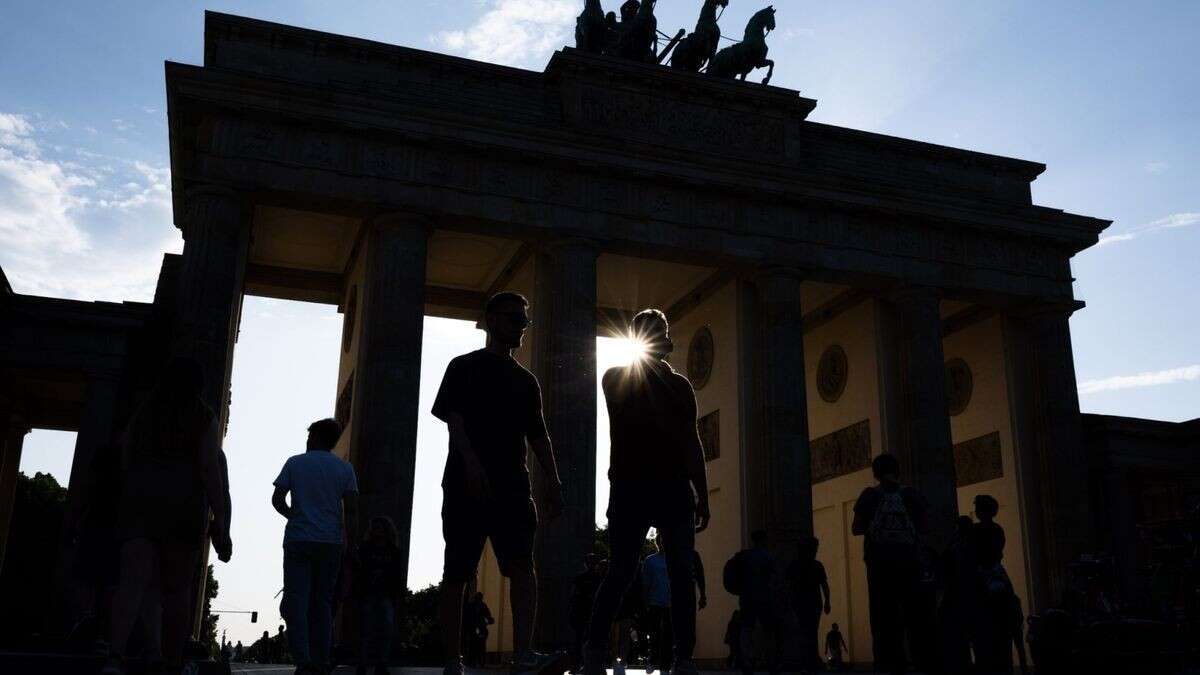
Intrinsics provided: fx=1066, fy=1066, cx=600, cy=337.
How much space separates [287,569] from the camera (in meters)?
7.75

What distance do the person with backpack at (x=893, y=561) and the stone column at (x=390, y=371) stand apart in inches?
530

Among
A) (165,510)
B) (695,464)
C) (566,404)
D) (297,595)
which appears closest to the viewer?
(165,510)

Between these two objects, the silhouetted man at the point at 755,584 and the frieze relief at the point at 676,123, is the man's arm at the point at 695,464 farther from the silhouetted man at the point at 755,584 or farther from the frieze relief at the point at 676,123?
the frieze relief at the point at 676,123

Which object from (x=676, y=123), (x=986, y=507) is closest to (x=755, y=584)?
(x=986, y=507)

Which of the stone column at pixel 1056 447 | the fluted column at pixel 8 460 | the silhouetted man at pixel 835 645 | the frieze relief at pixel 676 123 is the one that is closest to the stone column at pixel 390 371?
the frieze relief at pixel 676 123

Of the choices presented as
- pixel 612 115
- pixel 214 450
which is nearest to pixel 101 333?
pixel 612 115

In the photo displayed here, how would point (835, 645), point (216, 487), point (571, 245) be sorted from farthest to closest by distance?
point (835, 645) → point (571, 245) → point (216, 487)

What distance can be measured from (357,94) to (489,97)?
338cm

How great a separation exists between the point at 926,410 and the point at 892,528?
60.4 feet

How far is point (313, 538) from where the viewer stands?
7812mm

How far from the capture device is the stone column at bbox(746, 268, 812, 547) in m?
24.4

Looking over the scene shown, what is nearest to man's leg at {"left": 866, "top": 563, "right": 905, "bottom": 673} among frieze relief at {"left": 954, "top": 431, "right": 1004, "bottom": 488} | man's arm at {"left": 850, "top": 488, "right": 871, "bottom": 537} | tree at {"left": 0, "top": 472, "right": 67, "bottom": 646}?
man's arm at {"left": 850, "top": 488, "right": 871, "bottom": 537}

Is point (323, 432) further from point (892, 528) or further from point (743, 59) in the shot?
point (743, 59)

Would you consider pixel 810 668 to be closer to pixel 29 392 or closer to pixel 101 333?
pixel 101 333
